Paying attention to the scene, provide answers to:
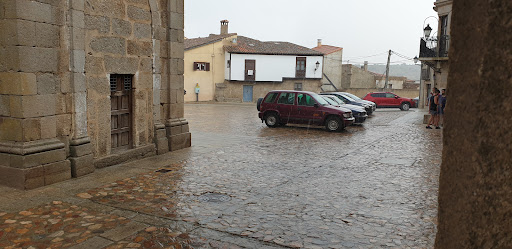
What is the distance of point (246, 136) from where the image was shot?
1380 centimetres

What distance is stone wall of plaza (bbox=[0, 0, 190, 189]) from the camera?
667 centimetres

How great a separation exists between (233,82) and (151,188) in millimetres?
33762

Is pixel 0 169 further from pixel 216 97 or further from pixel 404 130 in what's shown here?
pixel 216 97

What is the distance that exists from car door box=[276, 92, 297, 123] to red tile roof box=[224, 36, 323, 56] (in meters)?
24.2

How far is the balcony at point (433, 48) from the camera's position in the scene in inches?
789

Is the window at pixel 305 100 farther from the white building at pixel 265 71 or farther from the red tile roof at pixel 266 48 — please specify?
the red tile roof at pixel 266 48

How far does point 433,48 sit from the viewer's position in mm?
20625

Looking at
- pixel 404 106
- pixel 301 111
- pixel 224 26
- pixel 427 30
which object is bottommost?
pixel 404 106

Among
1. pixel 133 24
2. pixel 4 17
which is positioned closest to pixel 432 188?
pixel 133 24

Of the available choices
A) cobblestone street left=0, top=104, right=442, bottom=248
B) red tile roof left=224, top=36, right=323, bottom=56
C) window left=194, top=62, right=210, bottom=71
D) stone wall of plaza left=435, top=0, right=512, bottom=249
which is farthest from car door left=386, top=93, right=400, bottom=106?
stone wall of plaza left=435, top=0, right=512, bottom=249

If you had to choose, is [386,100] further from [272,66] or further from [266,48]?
[266,48]

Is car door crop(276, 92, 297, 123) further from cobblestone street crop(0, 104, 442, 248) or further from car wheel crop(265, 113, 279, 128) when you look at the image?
cobblestone street crop(0, 104, 442, 248)

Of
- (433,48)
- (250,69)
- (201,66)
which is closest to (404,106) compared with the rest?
(433,48)

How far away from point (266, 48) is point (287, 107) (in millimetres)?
26393
